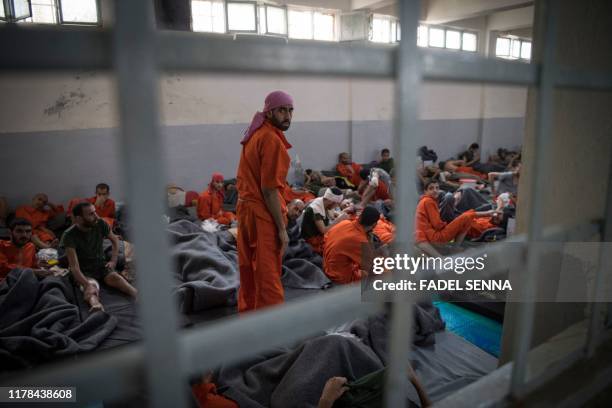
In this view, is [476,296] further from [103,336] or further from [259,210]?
[103,336]

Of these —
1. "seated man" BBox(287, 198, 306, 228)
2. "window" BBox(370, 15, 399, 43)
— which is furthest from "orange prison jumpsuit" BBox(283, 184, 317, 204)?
"window" BBox(370, 15, 399, 43)

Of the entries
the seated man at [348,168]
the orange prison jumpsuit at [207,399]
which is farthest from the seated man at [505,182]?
the orange prison jumpsuit at [207,399]

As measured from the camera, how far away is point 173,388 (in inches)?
22.0

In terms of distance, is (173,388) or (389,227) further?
(389,227)

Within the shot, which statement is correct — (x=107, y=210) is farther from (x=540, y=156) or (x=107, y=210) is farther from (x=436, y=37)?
(x=436, y=37)

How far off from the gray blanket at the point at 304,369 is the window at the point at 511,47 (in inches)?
389

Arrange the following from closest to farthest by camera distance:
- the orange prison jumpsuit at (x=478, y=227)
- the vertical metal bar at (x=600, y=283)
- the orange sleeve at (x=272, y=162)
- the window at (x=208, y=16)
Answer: the vertical metal bar at (x=600, y=283)
the orange sleeve at (x=272, y=162)
the orange prison jumpsuit at (x=478, y=227)
the window at (x=208, y=16)

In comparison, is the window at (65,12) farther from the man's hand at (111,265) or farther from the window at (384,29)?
the window at (384,29)

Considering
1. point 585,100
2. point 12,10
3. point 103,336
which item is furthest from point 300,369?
point 12,10

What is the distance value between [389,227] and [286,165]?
2.25m

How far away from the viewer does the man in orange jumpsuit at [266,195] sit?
2.35 meters

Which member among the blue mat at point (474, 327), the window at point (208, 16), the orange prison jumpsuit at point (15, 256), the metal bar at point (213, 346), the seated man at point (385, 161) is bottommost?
the blue mat at point (474, 327)

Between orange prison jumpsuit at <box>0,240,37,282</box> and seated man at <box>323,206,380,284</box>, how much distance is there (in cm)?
283

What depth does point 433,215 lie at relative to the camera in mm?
4152
